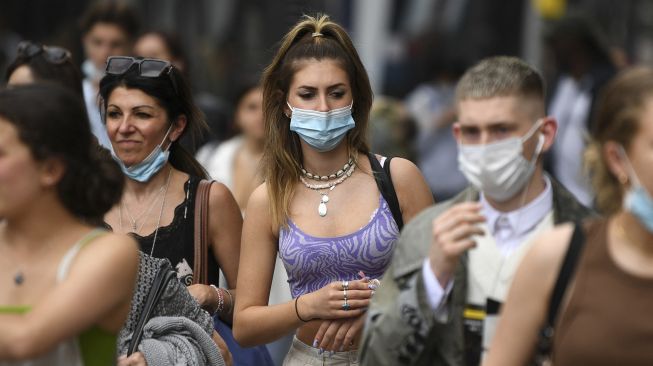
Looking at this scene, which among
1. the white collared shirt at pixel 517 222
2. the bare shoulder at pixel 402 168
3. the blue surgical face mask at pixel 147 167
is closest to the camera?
the white collared shirt at pixel 517 222

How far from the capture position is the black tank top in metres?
5.70

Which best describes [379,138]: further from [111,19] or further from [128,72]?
[128,72]

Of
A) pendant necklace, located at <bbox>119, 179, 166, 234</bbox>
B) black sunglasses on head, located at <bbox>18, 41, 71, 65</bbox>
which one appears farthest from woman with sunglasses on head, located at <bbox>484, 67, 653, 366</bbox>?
black sunglasses on head, located at <bbox>18, 41, 71, 65</bbox>

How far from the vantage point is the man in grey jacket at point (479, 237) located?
4.30m

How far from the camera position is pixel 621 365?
3.75 m

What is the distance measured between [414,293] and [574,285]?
0.57 m

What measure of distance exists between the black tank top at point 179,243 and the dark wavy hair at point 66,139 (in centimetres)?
125

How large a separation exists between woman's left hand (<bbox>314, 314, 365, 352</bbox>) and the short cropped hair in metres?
1.08

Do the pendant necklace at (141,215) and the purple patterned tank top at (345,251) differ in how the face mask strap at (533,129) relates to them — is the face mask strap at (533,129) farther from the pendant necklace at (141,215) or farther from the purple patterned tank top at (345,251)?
the pendant necklace at (141,215)

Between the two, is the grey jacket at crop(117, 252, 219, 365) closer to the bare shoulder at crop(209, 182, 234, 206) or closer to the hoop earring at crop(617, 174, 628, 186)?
the bare shoulder at crop(209, 182, 234, 206)

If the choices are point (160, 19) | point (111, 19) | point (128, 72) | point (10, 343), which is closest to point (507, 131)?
point (10, 343)

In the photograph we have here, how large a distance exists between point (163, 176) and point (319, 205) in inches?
32.0

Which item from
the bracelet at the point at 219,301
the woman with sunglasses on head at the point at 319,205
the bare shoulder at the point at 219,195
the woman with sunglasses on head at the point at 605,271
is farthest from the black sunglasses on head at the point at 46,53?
the woman with sunglasses on head at the point at 605,271

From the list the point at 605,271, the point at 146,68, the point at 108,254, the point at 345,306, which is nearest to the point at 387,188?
the point at 345,306
